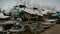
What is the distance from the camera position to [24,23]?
65.2 inches

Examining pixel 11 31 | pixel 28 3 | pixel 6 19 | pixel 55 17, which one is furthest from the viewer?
pixel 28 3

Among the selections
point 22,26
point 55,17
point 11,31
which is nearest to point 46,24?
point 55,17

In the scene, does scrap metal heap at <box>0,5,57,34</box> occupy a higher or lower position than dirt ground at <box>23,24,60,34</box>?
higher

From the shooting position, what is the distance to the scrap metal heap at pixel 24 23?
61.2 inches

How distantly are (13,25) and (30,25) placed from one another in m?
0.21

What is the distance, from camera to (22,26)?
5.20 ft

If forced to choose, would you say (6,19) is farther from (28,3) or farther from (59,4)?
(59,4)

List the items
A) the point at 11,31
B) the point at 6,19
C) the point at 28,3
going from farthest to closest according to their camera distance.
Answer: the point at 28,3 → the point at 6,19 → the point at 11,31

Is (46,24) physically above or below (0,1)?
below

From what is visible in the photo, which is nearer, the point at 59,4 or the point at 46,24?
the point at 46,24

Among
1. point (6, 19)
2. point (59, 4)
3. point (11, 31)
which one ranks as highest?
point (59, 4)

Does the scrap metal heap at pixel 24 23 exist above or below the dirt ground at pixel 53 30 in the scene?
above

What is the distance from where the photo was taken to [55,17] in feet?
6.14

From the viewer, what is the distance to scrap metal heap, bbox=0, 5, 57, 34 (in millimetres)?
1555
